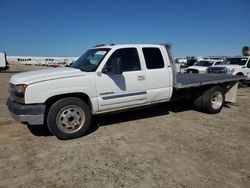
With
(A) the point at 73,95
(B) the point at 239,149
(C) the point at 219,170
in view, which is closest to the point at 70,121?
(A) the point at 73,95

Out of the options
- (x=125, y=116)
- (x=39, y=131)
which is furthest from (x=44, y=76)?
(x=125, y=116)

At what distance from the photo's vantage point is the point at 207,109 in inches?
287

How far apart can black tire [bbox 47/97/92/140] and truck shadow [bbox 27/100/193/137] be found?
457 millimetres

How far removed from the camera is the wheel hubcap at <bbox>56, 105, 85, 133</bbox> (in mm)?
4989

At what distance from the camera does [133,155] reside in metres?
4.38

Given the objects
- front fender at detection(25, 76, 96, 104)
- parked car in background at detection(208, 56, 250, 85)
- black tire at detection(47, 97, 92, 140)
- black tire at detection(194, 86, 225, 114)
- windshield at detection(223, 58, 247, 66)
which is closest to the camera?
front fender at detection(25, 76, 96, 104)

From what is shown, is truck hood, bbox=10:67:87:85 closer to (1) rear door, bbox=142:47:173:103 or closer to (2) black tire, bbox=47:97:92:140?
(2) black tire, bbox=47:97:92:140

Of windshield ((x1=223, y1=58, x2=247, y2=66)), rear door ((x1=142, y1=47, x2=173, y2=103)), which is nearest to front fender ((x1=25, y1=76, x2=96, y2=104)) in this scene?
rear door ((x1=142, y1=47, x2=173, y2=103))

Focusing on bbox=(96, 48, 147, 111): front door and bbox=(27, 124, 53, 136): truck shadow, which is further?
bbox=(27, 124, 53, 136): truck shadow

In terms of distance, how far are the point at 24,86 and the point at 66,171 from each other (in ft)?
6.15

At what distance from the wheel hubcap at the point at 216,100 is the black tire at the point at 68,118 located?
4141 mm

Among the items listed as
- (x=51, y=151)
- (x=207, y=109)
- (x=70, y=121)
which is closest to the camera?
(x=51, y=151)

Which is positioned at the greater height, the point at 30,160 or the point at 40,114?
the point at 40,114

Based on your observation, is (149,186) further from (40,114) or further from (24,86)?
(24,86)
